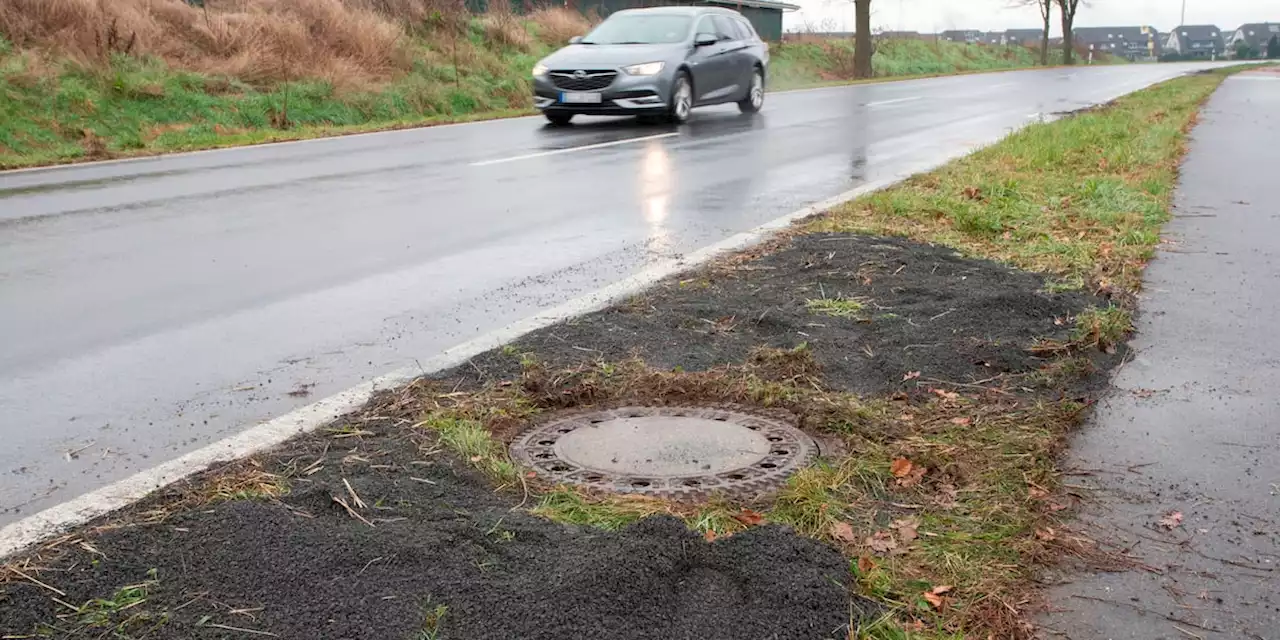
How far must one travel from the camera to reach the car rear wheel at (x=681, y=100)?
16578 millimetres

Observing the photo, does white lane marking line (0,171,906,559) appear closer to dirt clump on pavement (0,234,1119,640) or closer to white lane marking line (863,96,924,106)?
dirt clump on pavement (0,234,1119,640)

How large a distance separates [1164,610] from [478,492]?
71.5 inches

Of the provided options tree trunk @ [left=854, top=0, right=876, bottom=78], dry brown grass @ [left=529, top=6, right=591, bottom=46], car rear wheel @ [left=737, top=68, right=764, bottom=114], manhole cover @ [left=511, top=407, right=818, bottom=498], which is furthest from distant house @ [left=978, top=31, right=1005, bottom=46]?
manhole cover @ [left=511, top=407, right=818, bottom=498]

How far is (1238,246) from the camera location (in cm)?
707

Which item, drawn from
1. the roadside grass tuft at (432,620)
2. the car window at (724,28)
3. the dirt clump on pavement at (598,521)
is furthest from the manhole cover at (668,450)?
the car window at (724,28)

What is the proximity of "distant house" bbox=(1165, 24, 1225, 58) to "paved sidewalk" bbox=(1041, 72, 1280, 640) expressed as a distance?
13074 centimetres

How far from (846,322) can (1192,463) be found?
5.97 ft

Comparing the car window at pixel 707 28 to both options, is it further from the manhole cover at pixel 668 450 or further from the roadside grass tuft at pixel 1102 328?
the manhole cover at pixel 668 450

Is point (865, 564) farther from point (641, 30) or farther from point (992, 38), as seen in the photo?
point (992, 38)

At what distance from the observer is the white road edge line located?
10.0ft

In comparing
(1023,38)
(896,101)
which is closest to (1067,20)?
(1023,38)

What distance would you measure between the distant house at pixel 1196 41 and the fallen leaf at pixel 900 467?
133721 mm

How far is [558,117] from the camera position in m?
16.9

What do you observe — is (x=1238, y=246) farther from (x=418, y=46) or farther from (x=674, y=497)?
(x=418, y=46)
